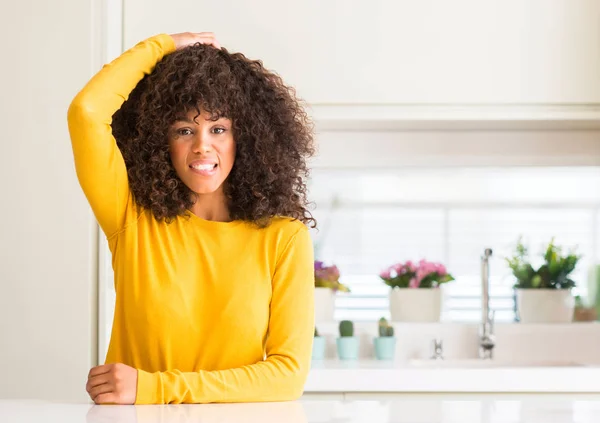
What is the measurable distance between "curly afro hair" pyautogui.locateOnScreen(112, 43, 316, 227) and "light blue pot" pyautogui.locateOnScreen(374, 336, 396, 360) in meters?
1.30

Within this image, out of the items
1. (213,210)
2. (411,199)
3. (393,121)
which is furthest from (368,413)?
(411,199)

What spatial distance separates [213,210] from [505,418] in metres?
0.70

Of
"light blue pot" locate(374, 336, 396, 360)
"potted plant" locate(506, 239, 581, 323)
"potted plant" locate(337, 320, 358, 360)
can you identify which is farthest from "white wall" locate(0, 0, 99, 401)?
"potted plant" locate(506, 239, 581, 323)

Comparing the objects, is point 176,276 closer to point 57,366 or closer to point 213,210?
point 213,210

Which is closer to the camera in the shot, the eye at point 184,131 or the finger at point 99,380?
the finger at point 99,380

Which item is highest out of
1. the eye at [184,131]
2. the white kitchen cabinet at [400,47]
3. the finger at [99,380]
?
the white kitchen cabinet at [400,47]

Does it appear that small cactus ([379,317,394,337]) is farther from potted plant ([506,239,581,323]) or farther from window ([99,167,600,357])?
potted plant ([506,239,581,323])

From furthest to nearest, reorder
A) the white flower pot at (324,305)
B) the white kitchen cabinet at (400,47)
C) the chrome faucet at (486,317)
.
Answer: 1. the white flower pot at (324,305)
2. the chrome faucet at (486,317)
3. the white kitchen cabinet at (400,47)

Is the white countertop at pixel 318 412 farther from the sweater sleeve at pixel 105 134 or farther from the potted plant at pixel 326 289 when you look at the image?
the potted plant at pixel 326 289

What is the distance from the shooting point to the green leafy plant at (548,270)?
304 cm

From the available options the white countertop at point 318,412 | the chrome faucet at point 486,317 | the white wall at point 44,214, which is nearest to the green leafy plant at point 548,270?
the chrome faucet at point 486,317

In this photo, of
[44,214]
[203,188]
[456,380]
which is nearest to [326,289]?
[456,380]

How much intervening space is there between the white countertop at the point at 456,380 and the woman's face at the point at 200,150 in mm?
1093

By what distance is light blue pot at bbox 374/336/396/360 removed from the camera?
9.27 ft
